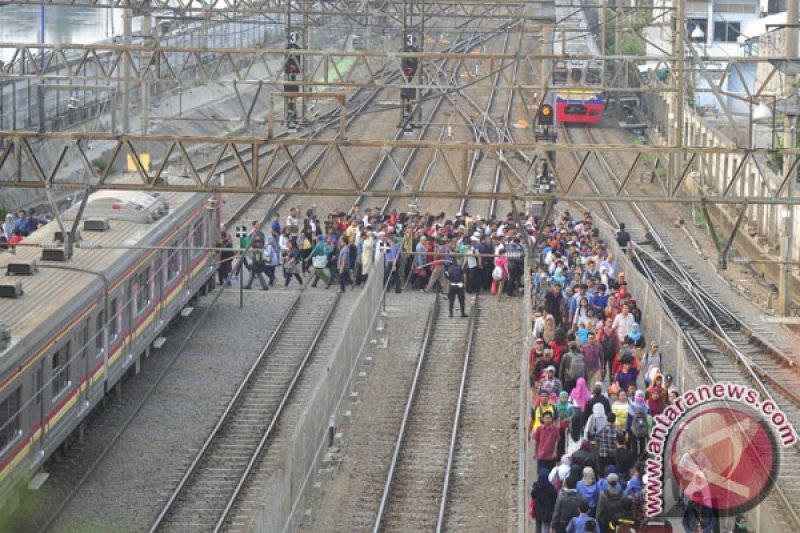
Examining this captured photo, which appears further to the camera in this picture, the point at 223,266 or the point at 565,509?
the point at 223,266

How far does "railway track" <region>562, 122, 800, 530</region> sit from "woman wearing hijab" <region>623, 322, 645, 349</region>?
78.8 inches

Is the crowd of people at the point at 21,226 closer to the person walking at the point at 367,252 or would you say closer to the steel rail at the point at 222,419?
the steel rail at the point at 222,419

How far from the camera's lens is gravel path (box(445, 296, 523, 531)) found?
66.1 ft

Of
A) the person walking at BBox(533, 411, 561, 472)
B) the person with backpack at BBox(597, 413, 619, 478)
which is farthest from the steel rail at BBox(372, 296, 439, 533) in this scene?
the person with backpack at BBox(597, 413, 619, 478)

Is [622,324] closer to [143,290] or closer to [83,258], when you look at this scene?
[143,290]

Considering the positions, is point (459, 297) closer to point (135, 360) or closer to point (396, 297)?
point (396, 297)

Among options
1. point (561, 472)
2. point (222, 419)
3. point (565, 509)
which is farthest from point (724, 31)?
point (565, 509)

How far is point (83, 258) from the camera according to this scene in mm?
23141

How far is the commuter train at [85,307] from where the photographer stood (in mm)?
18516

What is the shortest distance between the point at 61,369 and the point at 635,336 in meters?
8.21

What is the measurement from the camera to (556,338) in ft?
72.7

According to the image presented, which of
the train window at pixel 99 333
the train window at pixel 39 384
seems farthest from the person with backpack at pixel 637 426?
the train window at pixel 99 333

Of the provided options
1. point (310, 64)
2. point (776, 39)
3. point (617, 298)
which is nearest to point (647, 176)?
point (776, 39)

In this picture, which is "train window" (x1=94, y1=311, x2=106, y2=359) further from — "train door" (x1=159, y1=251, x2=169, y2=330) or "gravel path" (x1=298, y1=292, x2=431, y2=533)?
"gravel path" (x1=298, y1=292, x2=431, y2=533)
